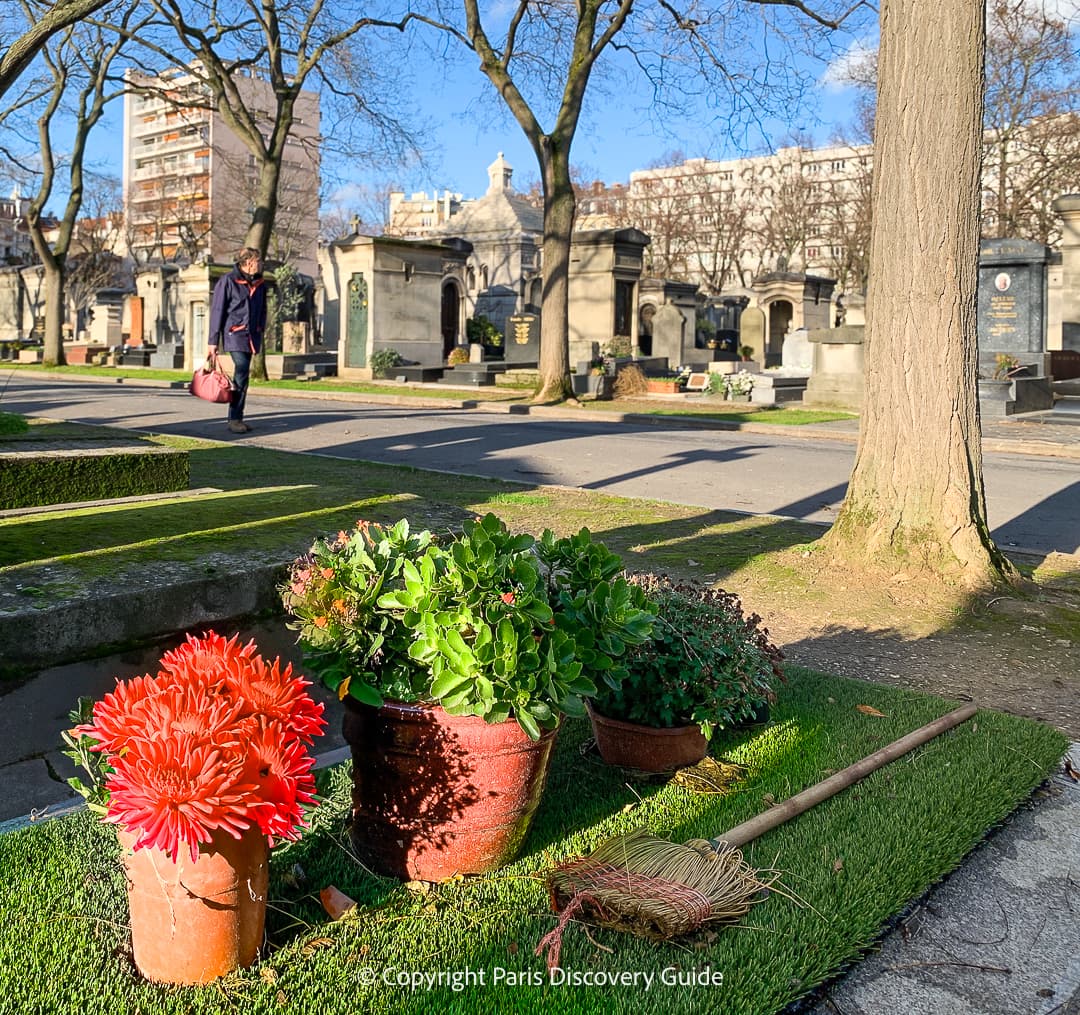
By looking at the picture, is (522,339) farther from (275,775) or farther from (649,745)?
(275,775)

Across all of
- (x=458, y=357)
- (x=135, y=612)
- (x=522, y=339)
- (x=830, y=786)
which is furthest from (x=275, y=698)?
(x=458, y=357)

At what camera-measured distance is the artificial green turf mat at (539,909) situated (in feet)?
8.09

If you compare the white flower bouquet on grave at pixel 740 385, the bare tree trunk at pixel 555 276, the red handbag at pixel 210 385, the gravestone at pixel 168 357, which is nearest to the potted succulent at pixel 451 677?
the red handbag at pixel 210 385

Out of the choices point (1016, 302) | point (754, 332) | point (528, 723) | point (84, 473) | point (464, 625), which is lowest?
point (528, 723)

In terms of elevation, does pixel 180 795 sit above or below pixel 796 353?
below

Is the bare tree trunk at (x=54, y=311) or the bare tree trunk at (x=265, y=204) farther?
the bare tree trunk at (x=54, y=311)

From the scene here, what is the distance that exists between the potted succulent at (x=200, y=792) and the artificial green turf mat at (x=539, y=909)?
12 cm

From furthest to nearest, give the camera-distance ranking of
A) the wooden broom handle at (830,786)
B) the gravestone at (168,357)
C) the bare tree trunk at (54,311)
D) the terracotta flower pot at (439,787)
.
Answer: the gravestone at (168,357)
the bare tree trunk at (54,311)
the wooden broom handle at (830,786)
the terracotta flower pot at (439,787)

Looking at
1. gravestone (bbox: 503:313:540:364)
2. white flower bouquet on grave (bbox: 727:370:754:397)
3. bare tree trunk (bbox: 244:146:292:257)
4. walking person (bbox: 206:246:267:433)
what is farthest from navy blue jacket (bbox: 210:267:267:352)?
gravestone (bbox: 503:313:540:364)

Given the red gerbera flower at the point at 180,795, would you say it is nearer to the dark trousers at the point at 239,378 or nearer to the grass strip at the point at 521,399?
the dark trousers at the point at 239,378

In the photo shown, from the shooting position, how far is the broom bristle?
2.75 metres

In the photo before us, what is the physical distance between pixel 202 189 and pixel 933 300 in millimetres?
101058

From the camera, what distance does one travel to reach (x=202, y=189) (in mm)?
98688

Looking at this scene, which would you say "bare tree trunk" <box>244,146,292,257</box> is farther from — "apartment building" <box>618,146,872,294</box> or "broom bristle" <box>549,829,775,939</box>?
"apartment building" <box>618,146,872,294</box>
